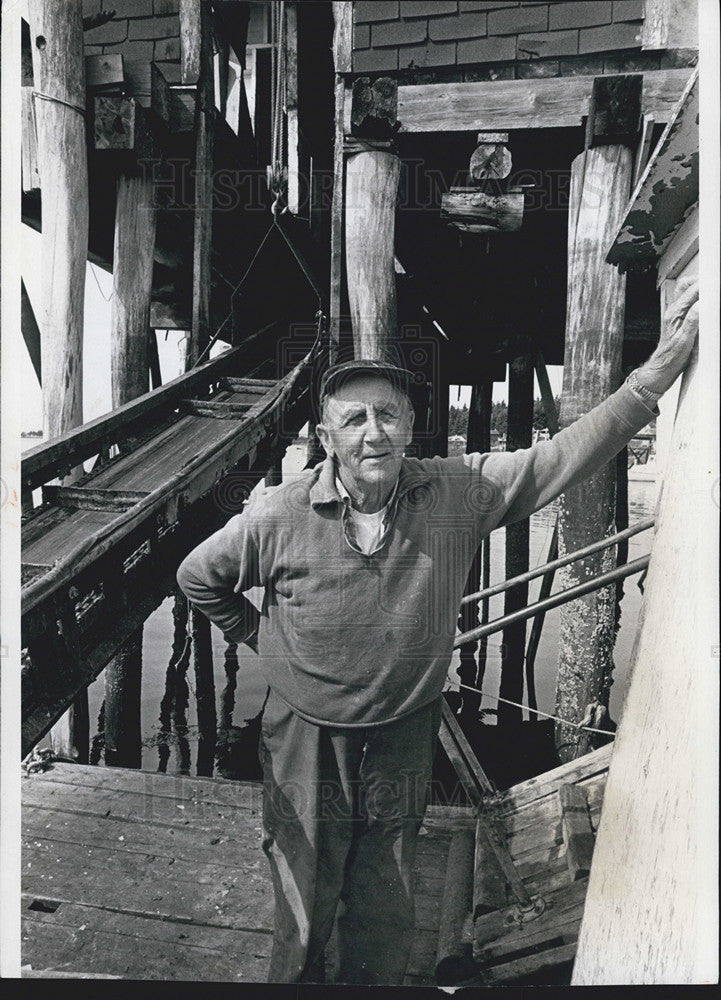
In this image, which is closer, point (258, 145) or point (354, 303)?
point (354, 303)

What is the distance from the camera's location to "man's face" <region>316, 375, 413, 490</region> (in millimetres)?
1957

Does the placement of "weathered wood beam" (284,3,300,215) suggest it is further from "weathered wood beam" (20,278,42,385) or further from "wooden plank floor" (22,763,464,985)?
"wooden plank floor" (22,763,464,985)

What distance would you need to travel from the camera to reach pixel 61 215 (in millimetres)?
2975

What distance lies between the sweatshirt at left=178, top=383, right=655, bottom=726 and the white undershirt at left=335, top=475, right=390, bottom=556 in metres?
0.02

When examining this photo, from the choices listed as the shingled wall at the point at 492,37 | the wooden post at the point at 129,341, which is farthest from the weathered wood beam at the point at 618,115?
the wooden post at the point at 129,341

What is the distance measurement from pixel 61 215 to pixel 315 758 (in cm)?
241

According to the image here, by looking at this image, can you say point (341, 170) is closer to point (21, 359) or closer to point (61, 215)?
point (61, 215)

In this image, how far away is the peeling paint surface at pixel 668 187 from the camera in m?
1.82

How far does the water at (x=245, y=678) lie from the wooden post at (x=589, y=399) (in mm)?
141

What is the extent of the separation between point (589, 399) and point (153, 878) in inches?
84.9

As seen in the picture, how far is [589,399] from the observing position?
92.4 inches

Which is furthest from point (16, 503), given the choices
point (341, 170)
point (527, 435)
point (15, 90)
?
point (527, 435)

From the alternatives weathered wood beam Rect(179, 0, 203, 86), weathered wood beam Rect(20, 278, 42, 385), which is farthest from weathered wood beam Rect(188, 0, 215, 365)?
weathered wood beam Rect(20, 278, 42, 385)

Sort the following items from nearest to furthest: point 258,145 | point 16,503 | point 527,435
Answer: point 16,503 → point 527,435 → point 258,145
